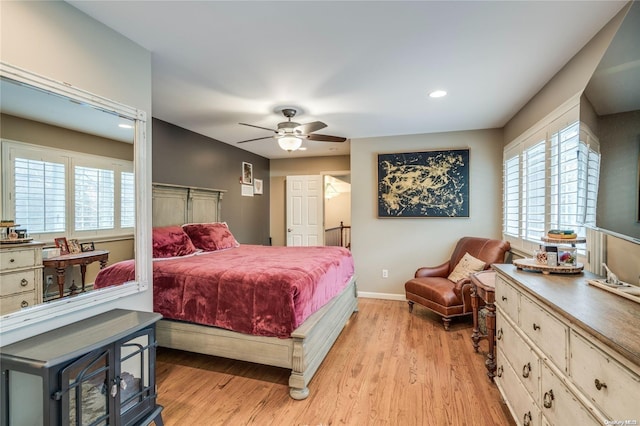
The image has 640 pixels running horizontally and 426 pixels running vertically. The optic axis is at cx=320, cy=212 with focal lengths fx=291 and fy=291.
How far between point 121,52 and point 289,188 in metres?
4.24

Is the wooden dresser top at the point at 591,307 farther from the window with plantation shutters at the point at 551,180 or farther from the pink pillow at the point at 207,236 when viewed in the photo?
the pink pillow at the point at 207,236

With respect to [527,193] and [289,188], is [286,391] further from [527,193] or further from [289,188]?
[289,188]

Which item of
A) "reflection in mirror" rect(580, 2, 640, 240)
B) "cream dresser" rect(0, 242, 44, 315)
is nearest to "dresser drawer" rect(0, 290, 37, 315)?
"cream dresser" rect(0, 242, 44, 315)

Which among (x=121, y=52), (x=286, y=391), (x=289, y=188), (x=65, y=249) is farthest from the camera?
(x=289, y=188)

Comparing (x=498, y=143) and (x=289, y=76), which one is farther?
(x=498, y=143)

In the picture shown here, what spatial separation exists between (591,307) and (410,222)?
3228mm

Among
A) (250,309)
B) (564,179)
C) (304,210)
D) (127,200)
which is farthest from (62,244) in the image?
(304,210)

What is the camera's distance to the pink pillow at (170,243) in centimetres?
307

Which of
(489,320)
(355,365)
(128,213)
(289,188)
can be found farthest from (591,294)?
(289,188)

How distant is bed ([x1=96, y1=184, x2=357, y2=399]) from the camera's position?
2.14 m

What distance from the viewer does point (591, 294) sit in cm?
132

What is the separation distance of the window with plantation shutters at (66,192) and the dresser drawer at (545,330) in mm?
2360

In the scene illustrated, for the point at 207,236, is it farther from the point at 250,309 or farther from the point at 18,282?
the point at 18,282

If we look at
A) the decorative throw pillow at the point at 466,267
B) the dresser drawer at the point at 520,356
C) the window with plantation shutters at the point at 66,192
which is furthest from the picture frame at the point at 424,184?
the window with plantation shutters at the point at 66,192
